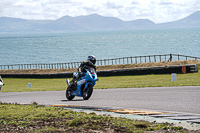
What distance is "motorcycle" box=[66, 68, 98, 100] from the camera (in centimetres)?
1381

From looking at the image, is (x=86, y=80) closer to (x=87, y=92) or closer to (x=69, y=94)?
(x=87, y=92)

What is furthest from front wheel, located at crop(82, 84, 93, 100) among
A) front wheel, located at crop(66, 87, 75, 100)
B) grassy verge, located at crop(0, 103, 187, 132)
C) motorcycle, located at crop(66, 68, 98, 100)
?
grassy verge, located at crop(0, 103, 187, 132)

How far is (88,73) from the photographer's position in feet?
45.1

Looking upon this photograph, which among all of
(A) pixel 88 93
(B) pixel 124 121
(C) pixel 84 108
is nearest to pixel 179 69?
(A) pixel 88 93

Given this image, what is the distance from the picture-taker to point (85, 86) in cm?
1418

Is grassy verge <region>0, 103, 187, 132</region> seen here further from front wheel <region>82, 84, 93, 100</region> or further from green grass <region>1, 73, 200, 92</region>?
green grass <region>1, 73, 200, 92</region>

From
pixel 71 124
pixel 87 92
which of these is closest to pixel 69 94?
pixel 87 92

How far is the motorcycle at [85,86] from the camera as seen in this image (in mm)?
13812

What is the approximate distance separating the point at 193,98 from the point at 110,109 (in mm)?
3497

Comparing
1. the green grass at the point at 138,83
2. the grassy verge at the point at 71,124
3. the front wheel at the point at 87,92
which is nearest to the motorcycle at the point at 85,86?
the front wheel at the point at 87,92

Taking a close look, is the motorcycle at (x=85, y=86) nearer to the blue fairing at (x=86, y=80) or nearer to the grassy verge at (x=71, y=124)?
the blue fairing at (x=86, y=80)

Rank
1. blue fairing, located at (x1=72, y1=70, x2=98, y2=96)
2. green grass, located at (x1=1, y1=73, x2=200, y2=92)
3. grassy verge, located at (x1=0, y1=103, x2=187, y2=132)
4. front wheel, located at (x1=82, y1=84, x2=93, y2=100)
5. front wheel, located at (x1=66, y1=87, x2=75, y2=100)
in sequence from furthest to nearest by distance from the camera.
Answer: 1. green grass, located at (x1=1, y1=73, x2=200, y2=92)
2. front wheel, located at (x1=66, y1=87, x2=75, y2=100)
3. front wheel, located at (x1=82, y1=84, x2=93, y2=100)
4. blue fairing, located at (x1=72, y1=70, x2=98, y2=96)
5. grassy verge, located at (x1=0, y1=103, x2=187, y2=132)

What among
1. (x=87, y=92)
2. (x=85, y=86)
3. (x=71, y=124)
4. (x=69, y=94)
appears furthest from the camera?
(x=69, y=94)

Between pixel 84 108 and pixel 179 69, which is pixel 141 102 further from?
pixel 179 69
